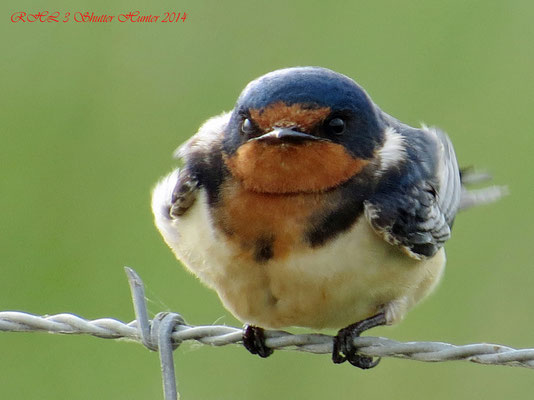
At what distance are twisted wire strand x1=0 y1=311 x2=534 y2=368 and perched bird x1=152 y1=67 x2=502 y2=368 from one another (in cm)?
20

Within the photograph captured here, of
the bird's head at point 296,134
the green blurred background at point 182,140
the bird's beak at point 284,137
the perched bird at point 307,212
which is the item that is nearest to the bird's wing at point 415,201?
the perched bird at point 307,212

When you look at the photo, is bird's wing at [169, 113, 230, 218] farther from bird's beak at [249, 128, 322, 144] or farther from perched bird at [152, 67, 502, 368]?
bird's beak at [249, 128, 322, 144]

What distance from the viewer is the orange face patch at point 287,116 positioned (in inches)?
114

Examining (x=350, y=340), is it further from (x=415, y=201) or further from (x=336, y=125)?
(x=336, y=125)

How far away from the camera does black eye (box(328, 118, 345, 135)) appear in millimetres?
2992

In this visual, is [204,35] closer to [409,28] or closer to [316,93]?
[409,28]

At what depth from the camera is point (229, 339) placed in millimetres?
2658

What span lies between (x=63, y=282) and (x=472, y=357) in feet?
8.46

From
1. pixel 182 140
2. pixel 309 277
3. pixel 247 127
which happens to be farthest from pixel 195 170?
pixel 182 140

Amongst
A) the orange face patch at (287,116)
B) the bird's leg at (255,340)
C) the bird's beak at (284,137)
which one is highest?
the orange face patch at (287,116)

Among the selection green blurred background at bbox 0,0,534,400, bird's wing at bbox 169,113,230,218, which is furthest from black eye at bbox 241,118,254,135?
green blurred background at bbox 0,0,534,400

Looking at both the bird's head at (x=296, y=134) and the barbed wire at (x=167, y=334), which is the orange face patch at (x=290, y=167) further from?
the barbed wire at (x=167, y=334)

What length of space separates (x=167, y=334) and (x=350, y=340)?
55 centimetres

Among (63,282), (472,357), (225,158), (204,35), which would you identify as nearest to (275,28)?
(204,35)
